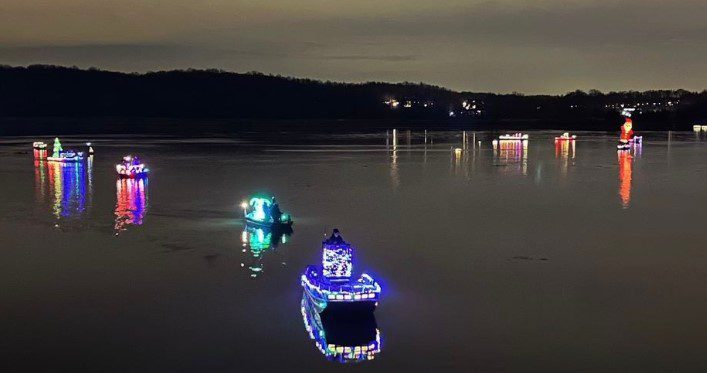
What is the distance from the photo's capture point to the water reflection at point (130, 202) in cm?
3253

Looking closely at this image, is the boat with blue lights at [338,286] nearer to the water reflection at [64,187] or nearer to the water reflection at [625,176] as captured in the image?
the water reflection at [64,187]

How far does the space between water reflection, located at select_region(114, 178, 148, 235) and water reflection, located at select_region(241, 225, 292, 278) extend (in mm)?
4563

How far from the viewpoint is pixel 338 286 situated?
1838cm

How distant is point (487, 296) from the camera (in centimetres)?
2089

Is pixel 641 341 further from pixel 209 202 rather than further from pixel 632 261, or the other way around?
pixel 209 202

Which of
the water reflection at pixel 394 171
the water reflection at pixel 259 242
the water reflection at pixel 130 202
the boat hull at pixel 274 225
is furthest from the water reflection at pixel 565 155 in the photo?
the water reflection at pixel 259 242

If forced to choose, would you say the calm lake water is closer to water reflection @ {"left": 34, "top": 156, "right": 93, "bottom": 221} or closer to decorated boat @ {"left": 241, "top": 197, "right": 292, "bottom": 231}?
water reflection @ {"left": 34, "top": 156, "right": 93, "bottom": 221}

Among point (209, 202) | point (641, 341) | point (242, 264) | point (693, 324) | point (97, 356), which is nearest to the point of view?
point (97, 356)

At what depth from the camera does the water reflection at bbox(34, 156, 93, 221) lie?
36406 millimetres

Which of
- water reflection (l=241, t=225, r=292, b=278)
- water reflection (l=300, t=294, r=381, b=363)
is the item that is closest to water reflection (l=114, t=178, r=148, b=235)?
water reflection (l=241, t=225, r=292, b=278)

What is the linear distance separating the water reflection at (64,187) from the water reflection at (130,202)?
1.43 m

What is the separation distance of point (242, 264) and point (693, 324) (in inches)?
466

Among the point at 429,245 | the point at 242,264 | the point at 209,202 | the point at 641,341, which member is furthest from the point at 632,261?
the point at 209,202

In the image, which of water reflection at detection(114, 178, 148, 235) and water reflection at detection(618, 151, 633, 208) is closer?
water reflection at detection(114, 178, 148, 235)
